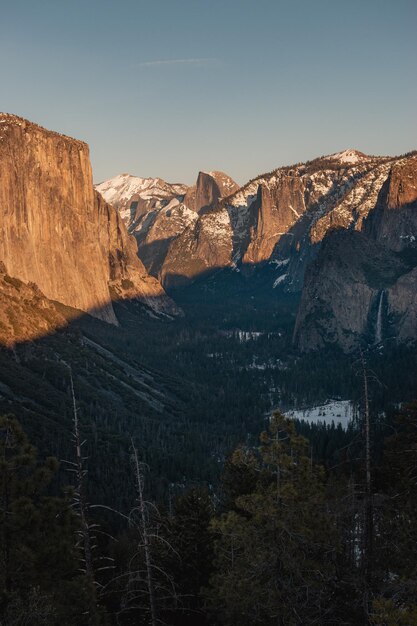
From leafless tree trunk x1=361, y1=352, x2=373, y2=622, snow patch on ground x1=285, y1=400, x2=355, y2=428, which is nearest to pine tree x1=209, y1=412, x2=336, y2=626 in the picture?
leafless tree trunk x1=361, y1=352, x2=373, y2=622

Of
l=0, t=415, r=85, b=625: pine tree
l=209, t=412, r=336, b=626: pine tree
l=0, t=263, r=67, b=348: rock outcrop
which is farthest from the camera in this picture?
l=0, t=263, r=67, b=348: rock outcrop

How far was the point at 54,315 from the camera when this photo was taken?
171750 mm

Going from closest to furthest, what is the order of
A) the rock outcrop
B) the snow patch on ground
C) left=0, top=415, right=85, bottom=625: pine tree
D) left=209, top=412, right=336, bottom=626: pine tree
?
left=0, top=415, right=85, bottom=625: pine tree < left=209, top=412, right=336, bottom=626: pine tree < the rock outcrop < the snow patch on ground

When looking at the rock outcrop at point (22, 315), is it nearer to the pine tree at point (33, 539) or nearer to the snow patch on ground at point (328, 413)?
the snow patch on ground at point (328, 413)

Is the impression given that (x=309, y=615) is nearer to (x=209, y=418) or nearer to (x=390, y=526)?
(x=390, y=526)

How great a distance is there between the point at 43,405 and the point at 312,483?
9668 centimetres

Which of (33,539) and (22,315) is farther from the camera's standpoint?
(22,315)

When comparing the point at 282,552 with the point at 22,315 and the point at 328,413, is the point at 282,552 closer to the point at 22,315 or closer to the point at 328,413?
the point at 22,315

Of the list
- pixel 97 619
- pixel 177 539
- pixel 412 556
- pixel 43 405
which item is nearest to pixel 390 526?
pixel 412 556

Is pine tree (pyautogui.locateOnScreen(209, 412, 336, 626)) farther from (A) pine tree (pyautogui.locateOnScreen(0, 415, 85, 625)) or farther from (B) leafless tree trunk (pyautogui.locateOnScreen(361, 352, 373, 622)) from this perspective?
(A) pine tree (pyautogui.locateOnScreen(0, 415, 85, 625))

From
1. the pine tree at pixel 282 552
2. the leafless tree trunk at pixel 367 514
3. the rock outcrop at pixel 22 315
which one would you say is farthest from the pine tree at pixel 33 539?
the rock outcrop at pixel 22 315

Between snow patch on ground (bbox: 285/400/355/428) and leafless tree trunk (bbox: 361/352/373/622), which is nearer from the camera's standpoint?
leafless tree trunk (bbox: 361/352/373/622)

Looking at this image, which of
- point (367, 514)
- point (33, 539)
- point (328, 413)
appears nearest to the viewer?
point (367, 514)

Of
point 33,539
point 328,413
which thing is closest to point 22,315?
→ point 328,413
